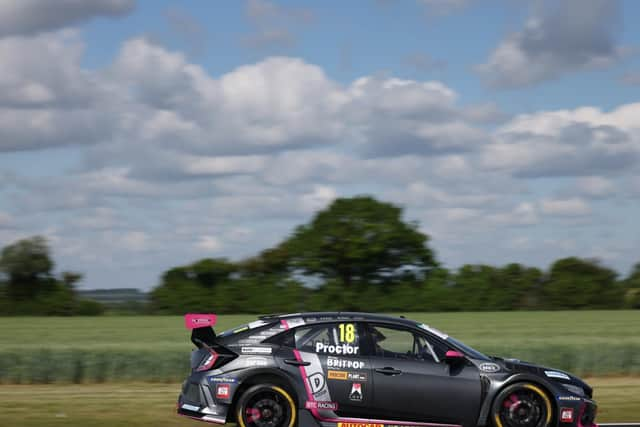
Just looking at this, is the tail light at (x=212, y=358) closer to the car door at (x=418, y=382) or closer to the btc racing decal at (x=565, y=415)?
the car door at (x=418, y=382)

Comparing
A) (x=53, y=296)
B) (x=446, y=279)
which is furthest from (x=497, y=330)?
(x=53, y=296)

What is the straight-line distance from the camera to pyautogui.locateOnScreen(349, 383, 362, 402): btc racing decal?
1017cm

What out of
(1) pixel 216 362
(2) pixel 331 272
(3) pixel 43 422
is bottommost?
(3) pixel 43 422

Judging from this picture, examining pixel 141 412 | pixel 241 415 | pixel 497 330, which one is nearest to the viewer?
pixel 241 415

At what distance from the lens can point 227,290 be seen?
168ft

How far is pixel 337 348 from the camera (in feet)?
34.0

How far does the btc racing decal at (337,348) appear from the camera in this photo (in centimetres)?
1033

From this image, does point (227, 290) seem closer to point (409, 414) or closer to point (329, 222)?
point (329, 222)

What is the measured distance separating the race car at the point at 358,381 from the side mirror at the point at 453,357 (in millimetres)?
11

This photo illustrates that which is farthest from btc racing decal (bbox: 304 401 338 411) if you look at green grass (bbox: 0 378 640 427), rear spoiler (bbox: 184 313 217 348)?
green grass (bbox: 0 378 640 427)

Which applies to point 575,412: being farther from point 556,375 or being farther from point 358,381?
point 358,381

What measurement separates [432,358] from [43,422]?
199 inches

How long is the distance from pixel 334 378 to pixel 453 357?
1.39 m

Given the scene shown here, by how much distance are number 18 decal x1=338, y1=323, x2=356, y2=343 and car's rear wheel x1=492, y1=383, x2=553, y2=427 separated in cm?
180
